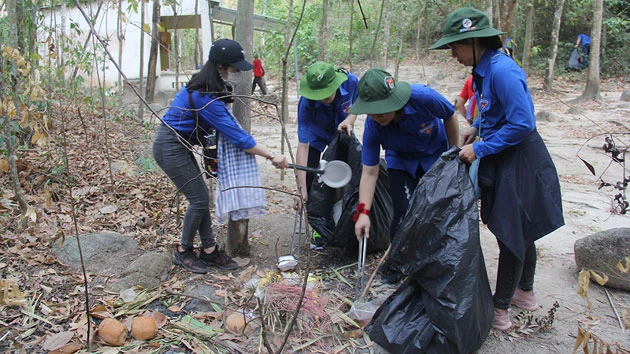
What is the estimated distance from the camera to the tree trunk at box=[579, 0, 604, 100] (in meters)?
11.0

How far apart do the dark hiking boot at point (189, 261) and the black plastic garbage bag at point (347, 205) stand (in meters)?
0.88

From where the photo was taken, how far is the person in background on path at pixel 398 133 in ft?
9.06

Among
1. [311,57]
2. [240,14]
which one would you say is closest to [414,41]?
[311,57]

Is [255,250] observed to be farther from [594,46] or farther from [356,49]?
[356,49]

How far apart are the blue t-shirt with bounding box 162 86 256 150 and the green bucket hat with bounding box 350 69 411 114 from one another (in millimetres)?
825

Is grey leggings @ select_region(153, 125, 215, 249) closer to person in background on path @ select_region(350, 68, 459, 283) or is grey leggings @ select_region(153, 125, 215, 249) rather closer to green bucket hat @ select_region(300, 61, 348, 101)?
green bucket hat @ select_region(300, 61, 348, 101)

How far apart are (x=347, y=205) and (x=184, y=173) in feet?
3.75

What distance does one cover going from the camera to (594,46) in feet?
37.2

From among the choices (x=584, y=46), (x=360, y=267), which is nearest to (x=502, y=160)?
(x=360, y=267)

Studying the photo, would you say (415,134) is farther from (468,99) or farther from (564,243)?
(468,99)

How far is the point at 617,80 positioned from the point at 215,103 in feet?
53.8

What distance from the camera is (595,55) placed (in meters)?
11.6

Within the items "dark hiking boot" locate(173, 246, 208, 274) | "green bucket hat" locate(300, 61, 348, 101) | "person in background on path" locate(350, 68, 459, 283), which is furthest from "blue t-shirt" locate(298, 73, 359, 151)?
"dark hiking boot" locate(173, 246, 208, 274)

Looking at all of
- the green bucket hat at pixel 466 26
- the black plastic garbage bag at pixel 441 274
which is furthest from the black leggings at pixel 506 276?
the green bucket hat at pixel 466 26
